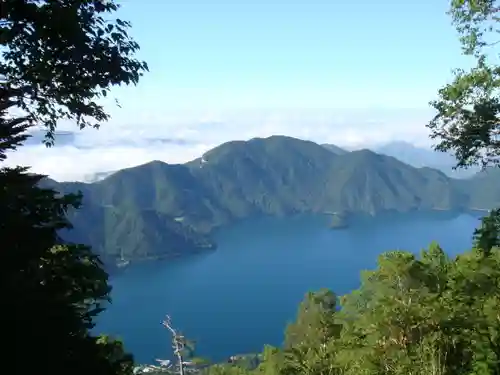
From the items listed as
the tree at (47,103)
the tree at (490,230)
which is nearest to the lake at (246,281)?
the tree at (490,230)

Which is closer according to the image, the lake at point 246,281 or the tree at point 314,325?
the tree at point 314,325

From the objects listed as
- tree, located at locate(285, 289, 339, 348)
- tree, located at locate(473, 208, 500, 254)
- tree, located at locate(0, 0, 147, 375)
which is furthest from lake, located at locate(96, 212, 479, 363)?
tree, located at locate(0, 0, 147, 375)

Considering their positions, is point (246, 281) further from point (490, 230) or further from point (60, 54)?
point (60, 54)

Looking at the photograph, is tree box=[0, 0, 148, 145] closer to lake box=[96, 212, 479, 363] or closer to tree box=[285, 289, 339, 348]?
tree box=[285, 289, 339, 348]

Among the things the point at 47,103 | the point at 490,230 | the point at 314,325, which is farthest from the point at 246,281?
the point at 47,103

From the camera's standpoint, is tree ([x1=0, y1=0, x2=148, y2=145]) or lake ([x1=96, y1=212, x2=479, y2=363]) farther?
lake ([x1=96, y1=212, x2=479, y2=363])

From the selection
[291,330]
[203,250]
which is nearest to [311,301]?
[291,330]

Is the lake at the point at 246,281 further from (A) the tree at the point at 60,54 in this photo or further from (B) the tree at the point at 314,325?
(A) the tree at the point at 60,54

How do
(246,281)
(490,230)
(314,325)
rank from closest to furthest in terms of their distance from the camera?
(490,230) → (314,325) → (246,281)
